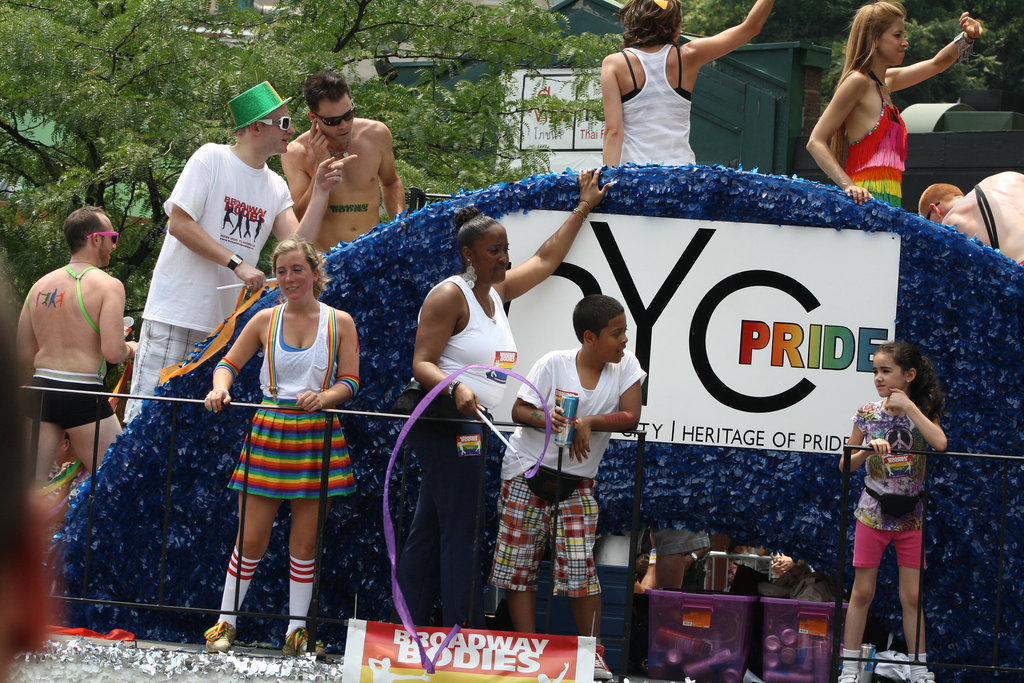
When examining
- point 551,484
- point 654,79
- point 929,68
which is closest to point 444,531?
point 551,484

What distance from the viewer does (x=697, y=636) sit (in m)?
5.24

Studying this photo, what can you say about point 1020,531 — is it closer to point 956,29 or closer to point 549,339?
point 549,339

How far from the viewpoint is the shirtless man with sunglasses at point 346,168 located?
18.8 feet

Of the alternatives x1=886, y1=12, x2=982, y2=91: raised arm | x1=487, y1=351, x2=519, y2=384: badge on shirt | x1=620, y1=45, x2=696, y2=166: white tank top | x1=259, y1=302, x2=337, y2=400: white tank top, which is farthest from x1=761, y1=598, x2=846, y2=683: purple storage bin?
x1=886, y1=12, x2=982, y2=91: raised arm

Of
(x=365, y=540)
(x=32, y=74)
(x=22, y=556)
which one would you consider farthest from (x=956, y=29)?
(x=22, y=556)

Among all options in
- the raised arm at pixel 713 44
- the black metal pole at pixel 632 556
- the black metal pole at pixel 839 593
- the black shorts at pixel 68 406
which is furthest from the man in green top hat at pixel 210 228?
the black metal pole at pixel 839 593

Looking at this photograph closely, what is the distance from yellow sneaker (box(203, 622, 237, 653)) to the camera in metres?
4.70

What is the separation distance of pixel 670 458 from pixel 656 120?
1.60m

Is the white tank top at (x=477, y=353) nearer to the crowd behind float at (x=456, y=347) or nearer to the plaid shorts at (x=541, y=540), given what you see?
the crowd behind float at (x=456, y=347)

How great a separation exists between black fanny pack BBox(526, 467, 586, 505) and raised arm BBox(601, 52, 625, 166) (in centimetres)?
158

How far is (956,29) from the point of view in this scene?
22.9 meters

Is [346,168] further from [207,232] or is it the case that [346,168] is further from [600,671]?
[600,671]

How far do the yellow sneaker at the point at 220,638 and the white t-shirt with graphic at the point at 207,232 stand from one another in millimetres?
1472

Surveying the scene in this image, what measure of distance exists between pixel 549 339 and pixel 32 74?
488 cm
